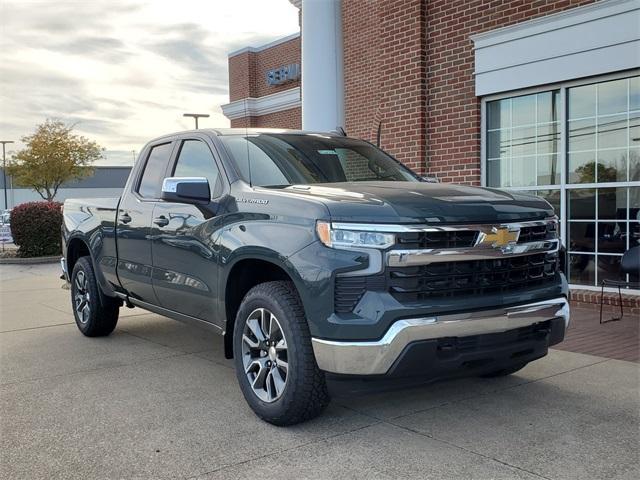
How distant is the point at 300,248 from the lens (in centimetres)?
381

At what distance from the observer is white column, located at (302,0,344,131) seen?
27.8 feet

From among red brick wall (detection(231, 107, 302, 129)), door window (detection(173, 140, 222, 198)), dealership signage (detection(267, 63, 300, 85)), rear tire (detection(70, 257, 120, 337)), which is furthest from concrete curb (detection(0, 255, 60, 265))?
door window (detection(173, 140, 222, 198))

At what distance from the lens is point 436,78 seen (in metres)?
9.07

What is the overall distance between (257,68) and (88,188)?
52197 millimetres

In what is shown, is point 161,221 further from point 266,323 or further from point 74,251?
point 74,251

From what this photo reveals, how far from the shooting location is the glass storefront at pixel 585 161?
7.18m

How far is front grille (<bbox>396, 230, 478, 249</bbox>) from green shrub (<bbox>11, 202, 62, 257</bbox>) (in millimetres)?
15837

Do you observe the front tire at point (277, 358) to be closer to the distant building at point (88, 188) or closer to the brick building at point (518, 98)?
the brick building at point (518, 98)

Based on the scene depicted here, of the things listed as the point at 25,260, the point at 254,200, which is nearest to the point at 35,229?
the point at 25,260

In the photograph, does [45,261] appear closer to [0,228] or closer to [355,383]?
[0,228]

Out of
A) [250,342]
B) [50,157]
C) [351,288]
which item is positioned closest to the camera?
[351,288]

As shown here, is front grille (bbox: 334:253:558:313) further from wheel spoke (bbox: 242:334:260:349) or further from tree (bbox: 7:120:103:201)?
tree (bbox: 7:120:103:201)

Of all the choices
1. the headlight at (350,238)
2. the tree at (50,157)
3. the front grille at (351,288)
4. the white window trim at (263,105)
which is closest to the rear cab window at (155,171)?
the headlight at (350,238)

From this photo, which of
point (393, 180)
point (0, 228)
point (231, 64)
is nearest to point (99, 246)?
point (393, 180)
